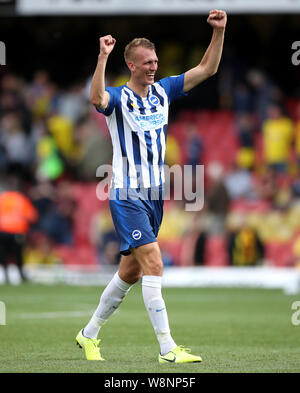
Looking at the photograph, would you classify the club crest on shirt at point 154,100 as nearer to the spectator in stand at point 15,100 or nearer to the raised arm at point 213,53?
the raised arm at point 213,53

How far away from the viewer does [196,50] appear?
22219 mm

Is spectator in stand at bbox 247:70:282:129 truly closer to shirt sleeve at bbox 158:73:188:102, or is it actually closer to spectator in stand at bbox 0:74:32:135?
spectator in stand at bbox 0:74:32:135

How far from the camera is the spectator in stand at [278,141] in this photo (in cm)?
1948

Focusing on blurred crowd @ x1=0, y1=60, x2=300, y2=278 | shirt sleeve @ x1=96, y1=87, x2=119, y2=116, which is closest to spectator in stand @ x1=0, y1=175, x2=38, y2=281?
blurred crowd @ x1=0, y1=60, x2=300, y2=278

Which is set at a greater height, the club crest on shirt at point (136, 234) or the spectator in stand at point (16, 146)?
the spectator in stand at point (16, 146)

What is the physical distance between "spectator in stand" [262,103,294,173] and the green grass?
4.38m

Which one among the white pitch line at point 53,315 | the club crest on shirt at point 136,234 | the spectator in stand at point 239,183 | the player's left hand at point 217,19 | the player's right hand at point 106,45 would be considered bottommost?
the white pitch line at point 53,315

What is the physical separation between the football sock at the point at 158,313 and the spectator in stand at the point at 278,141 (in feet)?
42.0

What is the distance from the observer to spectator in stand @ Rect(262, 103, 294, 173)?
19484 millimetres

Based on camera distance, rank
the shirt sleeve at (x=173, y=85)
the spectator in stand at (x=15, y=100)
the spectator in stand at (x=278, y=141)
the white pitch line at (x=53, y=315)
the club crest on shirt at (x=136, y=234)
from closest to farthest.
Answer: the club crest on shirt at (x=136, y=234) → the shirt sleeve at (x=173, y=85) → the white pitch line at (x=53, y=315) → the spectator in stand at (x=278, y=141) → the spectator in stand at (x=15, y=100)

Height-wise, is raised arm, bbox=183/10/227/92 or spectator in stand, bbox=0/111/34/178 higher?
raised arm, bbox=183/10/227/92

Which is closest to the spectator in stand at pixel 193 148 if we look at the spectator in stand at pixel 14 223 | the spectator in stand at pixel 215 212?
the spectator in stand at pixel 215 212

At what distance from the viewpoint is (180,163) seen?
2006cm
